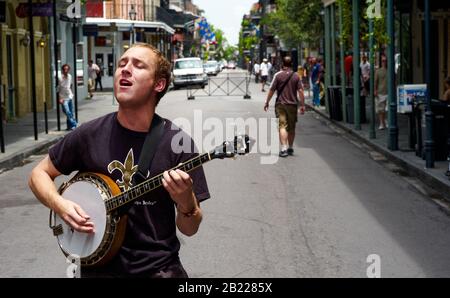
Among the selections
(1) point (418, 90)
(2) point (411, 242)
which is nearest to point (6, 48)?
(1) point (418, 90)

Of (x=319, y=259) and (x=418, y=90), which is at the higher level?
(x=418, y=90)

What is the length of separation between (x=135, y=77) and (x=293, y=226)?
6.08 metres

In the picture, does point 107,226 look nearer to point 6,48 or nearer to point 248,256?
point 248,256

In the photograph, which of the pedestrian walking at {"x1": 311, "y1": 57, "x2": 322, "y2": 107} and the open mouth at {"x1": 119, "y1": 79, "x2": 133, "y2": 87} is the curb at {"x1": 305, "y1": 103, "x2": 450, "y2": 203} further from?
the pedestrian walking at {"x1": 311, "y1": 57, "x2": 322, "y2": 107}

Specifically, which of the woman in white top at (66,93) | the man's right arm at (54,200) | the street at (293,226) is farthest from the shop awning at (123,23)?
the man's right arm at (54,200)

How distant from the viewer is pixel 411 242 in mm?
8734

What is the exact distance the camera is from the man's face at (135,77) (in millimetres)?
3703

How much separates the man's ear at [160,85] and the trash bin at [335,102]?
21.4 m

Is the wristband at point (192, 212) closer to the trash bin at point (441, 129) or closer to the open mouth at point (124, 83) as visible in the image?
the open mouth at point (124, 83)

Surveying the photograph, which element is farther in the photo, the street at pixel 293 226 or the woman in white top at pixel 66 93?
the woman in white top at pixel 66 93

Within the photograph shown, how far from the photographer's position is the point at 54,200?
12.4ft

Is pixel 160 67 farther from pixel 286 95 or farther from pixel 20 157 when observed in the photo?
pixel 20 157

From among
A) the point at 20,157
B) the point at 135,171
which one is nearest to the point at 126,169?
the point at 135,171
